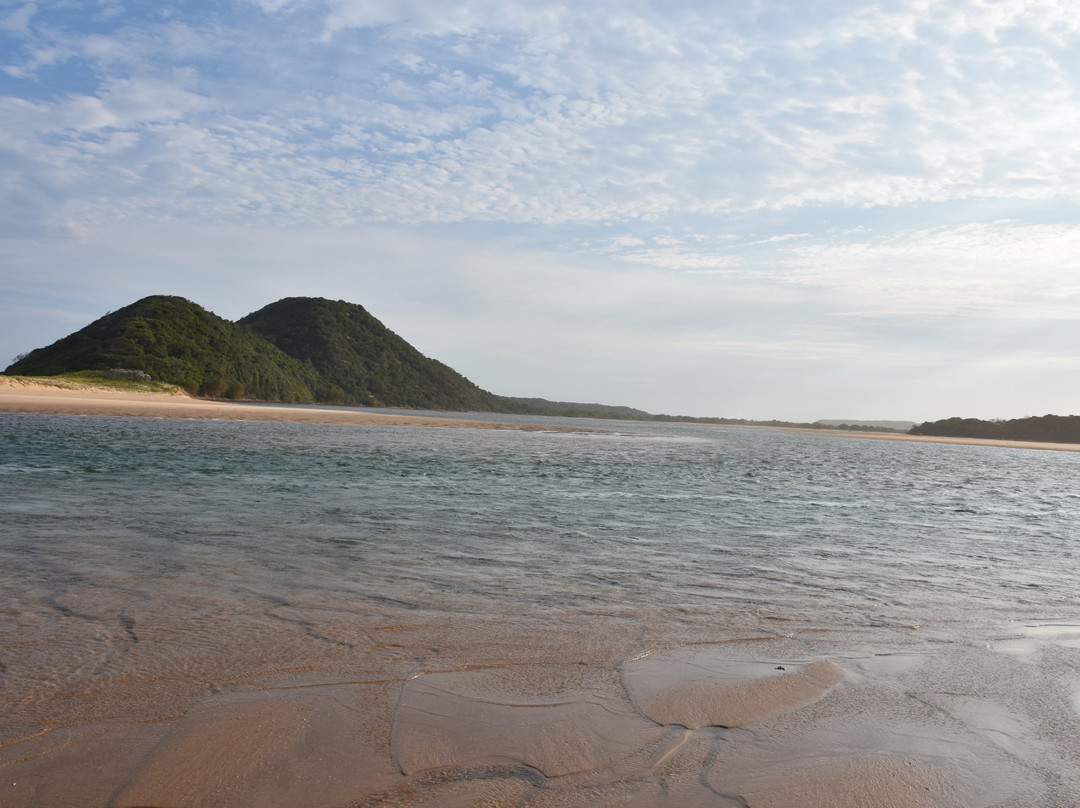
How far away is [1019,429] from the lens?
106 m

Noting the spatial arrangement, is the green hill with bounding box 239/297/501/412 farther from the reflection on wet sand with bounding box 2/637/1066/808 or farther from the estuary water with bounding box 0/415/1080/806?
the reflection on wet sand with bounding box 2/637/1066/808

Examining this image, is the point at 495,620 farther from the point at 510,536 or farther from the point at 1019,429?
the point at 1019,429

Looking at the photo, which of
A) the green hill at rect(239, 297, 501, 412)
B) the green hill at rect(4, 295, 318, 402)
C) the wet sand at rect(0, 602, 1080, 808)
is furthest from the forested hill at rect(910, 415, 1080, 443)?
the wet sand at rect(0, 602, 1080, 808)

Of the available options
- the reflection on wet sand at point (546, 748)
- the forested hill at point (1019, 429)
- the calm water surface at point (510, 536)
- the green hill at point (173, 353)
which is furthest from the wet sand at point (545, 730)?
the forested hill at point (1019, 429)

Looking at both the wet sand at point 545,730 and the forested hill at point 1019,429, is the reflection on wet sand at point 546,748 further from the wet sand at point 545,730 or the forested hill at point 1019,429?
the forested hill at point 1019,429

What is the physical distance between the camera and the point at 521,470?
20.0 m

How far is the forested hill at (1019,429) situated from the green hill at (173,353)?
101810mm

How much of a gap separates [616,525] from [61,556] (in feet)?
22.9

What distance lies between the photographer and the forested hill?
99.2 meters

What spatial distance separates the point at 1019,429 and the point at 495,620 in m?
122

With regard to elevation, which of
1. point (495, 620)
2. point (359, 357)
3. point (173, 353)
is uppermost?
point (359, 357)

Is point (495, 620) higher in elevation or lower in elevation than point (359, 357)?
lower

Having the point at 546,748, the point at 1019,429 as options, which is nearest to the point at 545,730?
the point at 546,748

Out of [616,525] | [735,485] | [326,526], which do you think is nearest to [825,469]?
[735,485]
